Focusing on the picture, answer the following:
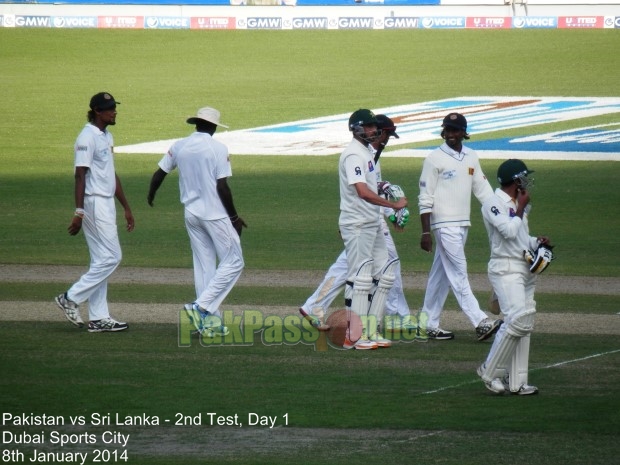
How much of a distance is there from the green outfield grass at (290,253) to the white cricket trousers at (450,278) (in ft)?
1.17

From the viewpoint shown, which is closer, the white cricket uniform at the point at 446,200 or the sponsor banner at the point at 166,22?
the white cricket uniform at the point at 446,200

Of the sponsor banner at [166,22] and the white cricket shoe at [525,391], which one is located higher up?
the sponsor banner at [166,22]

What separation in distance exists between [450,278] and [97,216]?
3327 millimetres

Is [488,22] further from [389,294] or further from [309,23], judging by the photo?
[389,294]

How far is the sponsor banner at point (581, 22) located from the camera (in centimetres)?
4519

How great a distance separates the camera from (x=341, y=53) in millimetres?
41719

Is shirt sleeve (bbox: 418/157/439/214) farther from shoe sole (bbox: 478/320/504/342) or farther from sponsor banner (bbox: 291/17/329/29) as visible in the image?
sponsor banner (bbox: 291/17/329/29)

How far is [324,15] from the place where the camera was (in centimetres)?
4619

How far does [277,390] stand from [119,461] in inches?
76.3

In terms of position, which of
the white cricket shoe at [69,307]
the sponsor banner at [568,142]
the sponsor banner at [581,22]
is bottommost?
the white cricket shoe at [69,307]

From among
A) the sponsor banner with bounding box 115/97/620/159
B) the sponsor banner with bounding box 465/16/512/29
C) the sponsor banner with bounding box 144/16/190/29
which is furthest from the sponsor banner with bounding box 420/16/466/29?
the sponsor banner with bounding box 115/97/620/159

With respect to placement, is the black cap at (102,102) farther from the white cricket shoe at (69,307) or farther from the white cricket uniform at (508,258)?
the white cricket uniform at (508,258)

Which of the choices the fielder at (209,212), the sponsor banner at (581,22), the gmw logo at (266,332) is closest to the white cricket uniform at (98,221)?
the fielder at (209,212)

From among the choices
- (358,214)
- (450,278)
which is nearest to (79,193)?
(358,214)
